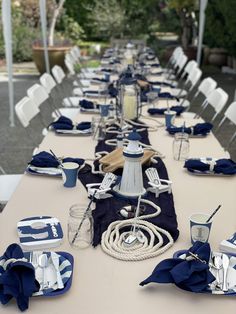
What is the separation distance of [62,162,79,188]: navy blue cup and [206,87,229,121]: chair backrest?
212cm

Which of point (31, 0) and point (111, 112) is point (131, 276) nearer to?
point (111, 112)

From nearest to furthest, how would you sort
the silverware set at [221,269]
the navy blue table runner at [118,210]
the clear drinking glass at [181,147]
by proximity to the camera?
the silverware set at [221,269], the navy blue table runner at [118,210], the clear drinking glass at [181,147]

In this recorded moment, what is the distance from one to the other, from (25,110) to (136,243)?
2184 mm

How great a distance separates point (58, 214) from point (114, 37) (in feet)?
41.7

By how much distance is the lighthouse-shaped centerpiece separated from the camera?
2.12 meters

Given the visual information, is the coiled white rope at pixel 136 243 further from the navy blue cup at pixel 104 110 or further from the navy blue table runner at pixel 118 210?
the navy blue cup at pixel 104 110

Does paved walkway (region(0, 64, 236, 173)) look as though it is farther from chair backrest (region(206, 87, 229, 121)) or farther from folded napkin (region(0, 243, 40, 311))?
folded napkin (region(0, 243, 40, 311))

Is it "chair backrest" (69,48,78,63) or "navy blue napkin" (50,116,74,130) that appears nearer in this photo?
"navy blue napkin" (50,116,74,130)

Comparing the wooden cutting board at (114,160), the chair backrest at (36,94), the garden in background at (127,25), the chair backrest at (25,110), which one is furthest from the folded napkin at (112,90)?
the garden in background at (127,25)

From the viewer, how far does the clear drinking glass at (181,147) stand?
283cm

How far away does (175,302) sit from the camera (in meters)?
1.51

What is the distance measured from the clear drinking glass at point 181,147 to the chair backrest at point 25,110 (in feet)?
4.11

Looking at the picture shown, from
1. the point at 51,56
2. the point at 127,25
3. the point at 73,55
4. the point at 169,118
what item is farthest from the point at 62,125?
the point at 127,25

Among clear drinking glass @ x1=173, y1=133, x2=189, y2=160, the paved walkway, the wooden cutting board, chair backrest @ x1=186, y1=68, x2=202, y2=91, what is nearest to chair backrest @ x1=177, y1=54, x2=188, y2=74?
the paved walkway
